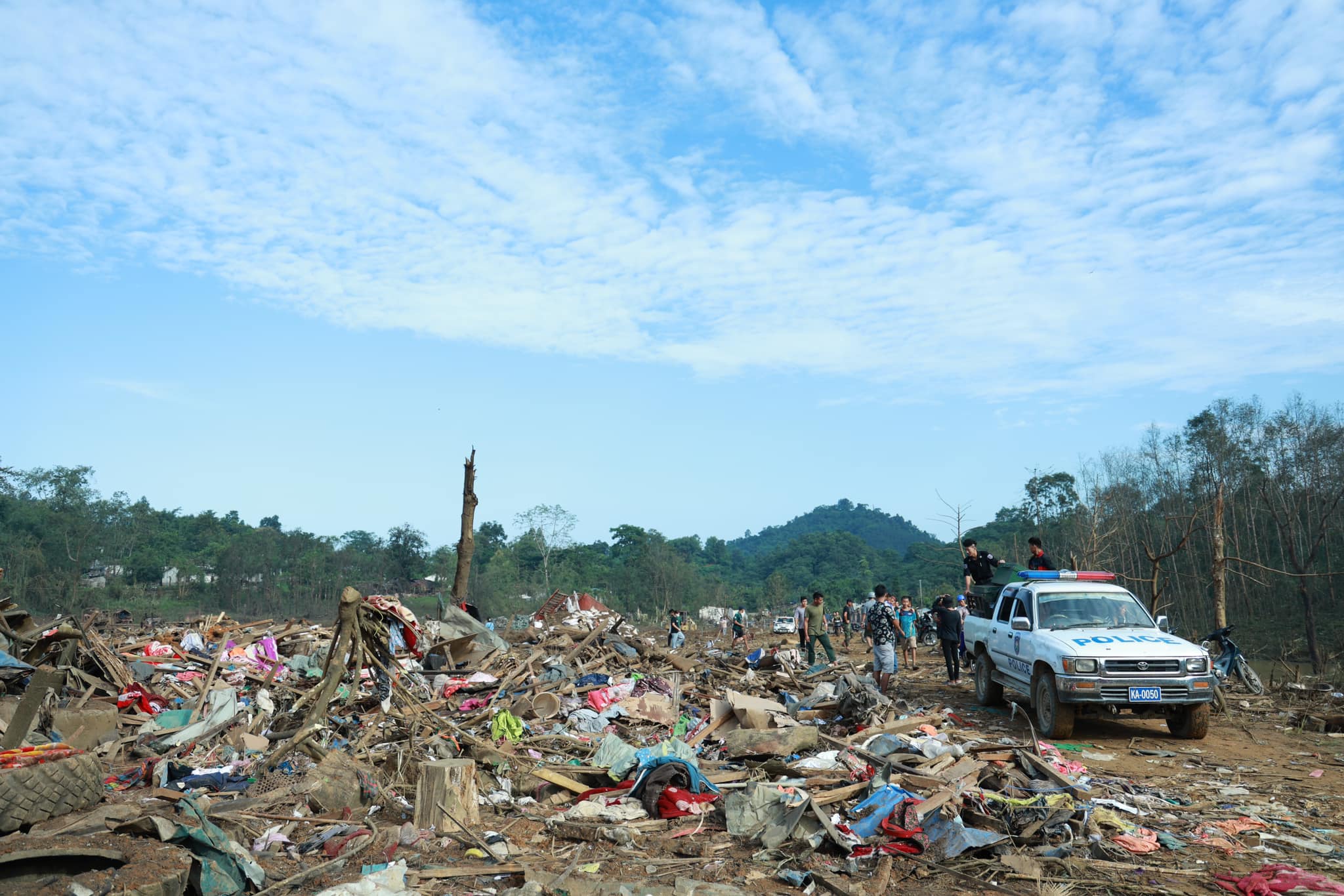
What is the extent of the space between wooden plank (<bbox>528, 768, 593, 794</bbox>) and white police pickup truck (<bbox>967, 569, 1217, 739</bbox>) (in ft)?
19.0

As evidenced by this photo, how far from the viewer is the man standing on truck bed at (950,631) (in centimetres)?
1573

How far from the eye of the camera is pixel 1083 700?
1009cm

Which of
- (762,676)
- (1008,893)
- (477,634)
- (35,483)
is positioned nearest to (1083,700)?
(1008,893)

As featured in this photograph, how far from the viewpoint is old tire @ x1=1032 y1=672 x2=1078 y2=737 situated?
10.5m

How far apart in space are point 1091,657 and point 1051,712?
0.91 metres

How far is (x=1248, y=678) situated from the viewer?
13.6 meters

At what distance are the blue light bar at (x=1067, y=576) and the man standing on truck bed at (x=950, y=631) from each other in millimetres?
3064

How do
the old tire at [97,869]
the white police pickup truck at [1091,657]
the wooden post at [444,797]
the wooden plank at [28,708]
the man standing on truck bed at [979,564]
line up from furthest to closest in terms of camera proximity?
the man standing on truck bed at [979,564] → the white police pickup truck at [1091,657] → the wooden plank at [28,708] → the wooden post at [444,797] → the old tire at [97,869]

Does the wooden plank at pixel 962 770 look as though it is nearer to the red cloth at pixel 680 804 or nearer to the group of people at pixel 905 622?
the red cloth at pixel 680 804

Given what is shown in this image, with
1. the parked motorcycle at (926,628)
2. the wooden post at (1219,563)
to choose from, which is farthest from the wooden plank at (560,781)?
the parked motorcycle at (926,628)

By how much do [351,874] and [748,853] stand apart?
2.84 meters

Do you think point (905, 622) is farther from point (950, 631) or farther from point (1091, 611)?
point (1091, 611)

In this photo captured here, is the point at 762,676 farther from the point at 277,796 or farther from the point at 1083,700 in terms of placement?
the point at 277,796

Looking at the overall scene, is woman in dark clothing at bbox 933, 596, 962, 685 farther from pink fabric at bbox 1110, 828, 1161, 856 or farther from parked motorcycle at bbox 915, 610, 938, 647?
parked motorcycle at bbox 915, 610, 938, 647
